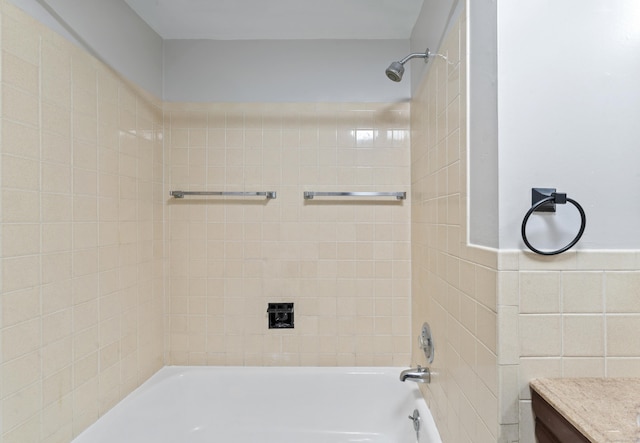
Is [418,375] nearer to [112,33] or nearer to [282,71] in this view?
[282,71]

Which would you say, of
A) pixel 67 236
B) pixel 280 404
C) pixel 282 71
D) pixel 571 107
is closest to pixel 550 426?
pixel 571 107

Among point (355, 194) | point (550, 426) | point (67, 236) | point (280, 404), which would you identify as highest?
point (355, 194)

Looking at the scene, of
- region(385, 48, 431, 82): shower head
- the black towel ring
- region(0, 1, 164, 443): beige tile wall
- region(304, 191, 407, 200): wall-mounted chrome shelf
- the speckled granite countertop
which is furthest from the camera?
region(304, 191, 407, 200): wall-mounted chrome shelf

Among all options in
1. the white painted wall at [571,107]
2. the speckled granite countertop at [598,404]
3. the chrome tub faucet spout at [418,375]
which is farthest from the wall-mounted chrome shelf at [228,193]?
the speckled granite countertop at [598,404]

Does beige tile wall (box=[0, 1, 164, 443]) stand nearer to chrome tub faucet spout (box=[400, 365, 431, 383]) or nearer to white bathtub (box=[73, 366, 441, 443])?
white bathtub (box=[73, 366, 441, 443])

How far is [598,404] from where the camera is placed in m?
0.78

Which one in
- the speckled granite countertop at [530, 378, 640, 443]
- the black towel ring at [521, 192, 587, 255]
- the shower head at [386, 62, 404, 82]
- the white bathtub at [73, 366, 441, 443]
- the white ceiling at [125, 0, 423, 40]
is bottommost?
the white bathtub at [73, 366, 441, 443]

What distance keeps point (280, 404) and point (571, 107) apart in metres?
1.88

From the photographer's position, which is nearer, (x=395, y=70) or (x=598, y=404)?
(x=598, y=404)

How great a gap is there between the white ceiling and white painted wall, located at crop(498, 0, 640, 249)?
1.03 metres

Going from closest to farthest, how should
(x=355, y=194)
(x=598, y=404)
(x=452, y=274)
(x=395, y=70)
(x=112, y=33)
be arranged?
(x=598, y=404) → (x=452, y=274) → (x=395, y=70) → (x=112, y=33) → (x=355, y=194)

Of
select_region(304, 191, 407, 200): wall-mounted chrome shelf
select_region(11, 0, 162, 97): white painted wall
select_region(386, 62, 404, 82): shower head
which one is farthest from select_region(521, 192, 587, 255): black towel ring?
select_region(11, 0, 162, 97): white painted wall

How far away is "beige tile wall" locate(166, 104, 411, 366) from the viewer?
211cm

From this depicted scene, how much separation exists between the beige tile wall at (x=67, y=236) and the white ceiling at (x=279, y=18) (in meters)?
0.46
